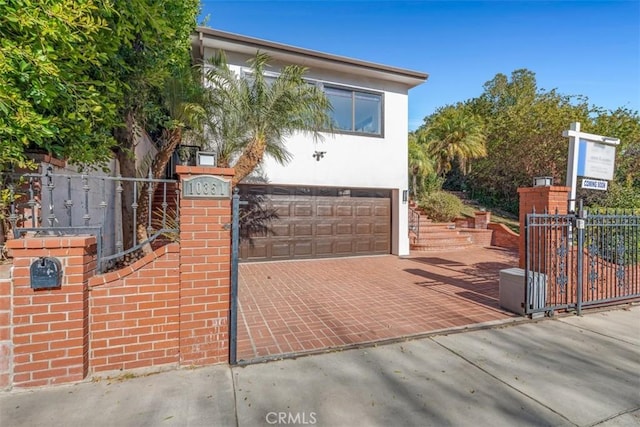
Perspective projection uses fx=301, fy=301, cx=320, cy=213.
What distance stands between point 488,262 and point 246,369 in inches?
336

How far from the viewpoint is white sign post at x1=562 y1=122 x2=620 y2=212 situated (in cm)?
649

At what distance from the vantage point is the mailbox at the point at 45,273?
252cm

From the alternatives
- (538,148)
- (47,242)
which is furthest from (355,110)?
(538,148)

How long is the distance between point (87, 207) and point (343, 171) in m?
7.36

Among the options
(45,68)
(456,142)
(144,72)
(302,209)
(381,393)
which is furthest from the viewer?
(456,142)

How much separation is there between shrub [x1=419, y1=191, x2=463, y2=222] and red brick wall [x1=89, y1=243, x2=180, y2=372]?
12186 mm

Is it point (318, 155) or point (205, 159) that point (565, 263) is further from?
point (318, 155)

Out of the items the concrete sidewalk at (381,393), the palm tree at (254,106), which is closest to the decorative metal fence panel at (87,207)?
the concrete sidewalk at (381,393)

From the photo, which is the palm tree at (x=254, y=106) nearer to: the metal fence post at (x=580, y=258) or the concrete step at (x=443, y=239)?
the metal fence post at (x=580, y=258)

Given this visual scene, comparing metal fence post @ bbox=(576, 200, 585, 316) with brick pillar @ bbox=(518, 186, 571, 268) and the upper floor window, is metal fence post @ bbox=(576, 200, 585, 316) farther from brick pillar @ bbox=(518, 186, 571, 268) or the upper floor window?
the upper floor window

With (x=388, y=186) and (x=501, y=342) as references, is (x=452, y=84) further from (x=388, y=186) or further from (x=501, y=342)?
(x=501, y=342)

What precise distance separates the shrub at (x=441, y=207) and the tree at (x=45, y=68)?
497 inches

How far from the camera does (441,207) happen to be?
13227 mm

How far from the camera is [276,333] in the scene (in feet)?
13.0
